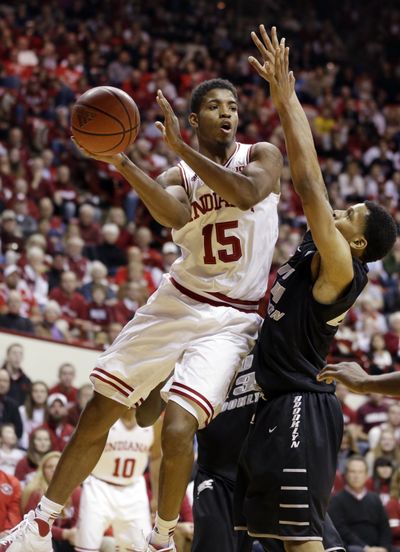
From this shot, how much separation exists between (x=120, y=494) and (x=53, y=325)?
3.33m

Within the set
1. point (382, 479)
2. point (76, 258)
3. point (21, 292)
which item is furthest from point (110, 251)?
point (382, 479)

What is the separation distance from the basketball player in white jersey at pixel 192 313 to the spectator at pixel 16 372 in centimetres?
504

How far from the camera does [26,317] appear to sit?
11.7 metres

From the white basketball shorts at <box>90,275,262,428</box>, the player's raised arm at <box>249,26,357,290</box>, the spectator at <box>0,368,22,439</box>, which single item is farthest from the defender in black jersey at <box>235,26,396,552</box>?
the spectator at <box>0,368,22,439</box>

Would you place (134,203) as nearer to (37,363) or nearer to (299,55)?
(37,363)

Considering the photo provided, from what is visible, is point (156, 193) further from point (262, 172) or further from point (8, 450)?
point (8, 450)

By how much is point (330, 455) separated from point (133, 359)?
117cm

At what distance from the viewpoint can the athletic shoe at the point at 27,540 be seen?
5262 mm

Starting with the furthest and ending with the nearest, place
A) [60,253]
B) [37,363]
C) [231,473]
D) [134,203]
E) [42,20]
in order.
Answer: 1. [42,20]
2. [134,203]
3. [60,253]
4. [37,363]
5. [231,473]

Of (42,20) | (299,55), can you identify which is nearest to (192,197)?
(42,20)

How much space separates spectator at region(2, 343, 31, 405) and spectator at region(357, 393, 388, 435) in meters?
4.00

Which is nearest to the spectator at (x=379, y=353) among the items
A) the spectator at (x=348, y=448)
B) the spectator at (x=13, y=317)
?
the spectator at (x=348, y=448)

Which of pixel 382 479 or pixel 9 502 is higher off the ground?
pixel 382 479

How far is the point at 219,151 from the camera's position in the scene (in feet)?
18.7
